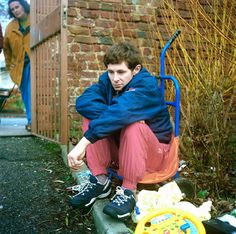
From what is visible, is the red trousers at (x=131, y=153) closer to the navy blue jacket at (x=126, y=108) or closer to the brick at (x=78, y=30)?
the navy blue jacket at (x=126, y=108)

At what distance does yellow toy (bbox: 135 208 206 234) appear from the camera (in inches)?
55.2

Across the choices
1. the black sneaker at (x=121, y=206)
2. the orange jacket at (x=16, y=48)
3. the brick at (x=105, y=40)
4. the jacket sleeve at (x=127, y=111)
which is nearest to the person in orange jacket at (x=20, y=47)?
the orange jacket at (x=16, y=48)

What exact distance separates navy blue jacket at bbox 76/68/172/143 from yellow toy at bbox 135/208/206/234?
58 cm

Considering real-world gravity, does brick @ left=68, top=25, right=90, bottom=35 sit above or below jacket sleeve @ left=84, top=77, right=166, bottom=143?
above

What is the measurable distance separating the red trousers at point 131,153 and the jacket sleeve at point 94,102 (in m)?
0.08

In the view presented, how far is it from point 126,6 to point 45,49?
3.64ft

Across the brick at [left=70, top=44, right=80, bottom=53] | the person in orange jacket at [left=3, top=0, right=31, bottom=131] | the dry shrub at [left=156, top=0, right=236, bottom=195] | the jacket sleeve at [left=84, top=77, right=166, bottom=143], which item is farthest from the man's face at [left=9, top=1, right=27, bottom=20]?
the jacket sleeve at [left=84, top=77, right=166, bottom=143]

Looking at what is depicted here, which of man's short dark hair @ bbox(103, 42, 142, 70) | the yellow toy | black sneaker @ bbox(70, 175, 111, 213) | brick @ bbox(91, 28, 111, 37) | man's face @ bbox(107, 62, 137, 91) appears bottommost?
black sneaker @ bbox(70, 175, 111, 213)

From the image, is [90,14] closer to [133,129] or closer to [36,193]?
[36,193]

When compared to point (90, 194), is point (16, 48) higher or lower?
higher

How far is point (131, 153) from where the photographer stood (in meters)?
1.91

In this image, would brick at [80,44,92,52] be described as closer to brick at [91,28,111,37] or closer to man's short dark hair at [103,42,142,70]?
brick at [91,28,111,37]

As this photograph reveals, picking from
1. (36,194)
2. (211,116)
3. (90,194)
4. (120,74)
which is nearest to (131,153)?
(90,194)

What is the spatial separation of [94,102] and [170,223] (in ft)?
3.34
